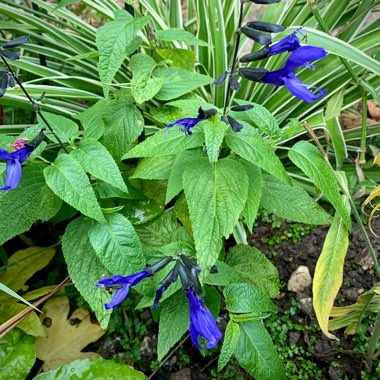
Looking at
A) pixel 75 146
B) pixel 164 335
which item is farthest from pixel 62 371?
pixel 75 146

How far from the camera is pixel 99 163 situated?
0.94m

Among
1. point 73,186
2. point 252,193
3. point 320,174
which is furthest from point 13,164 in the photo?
point 320,174

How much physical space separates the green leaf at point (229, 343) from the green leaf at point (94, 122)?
0.51 m

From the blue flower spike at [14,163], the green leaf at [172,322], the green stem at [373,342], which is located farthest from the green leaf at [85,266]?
the green stem at [373,342]

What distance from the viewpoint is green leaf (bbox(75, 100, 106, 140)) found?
3.47 ft

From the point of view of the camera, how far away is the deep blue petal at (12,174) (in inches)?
31.1

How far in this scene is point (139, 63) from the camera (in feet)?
3.87

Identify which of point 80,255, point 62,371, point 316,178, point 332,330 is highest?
point 316,178

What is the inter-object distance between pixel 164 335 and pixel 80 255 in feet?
0.84

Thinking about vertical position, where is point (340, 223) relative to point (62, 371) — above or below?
above

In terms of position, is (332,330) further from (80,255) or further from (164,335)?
(80,255)

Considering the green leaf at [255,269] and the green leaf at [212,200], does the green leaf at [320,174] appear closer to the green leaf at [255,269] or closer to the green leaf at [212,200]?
the green leaf at [212,200]

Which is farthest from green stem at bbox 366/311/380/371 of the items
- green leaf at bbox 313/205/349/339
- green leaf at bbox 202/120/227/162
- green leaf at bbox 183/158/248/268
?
green leaf at bbox 202/120/227/162

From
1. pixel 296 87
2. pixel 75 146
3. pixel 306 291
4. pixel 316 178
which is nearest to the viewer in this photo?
pixel 296 87
